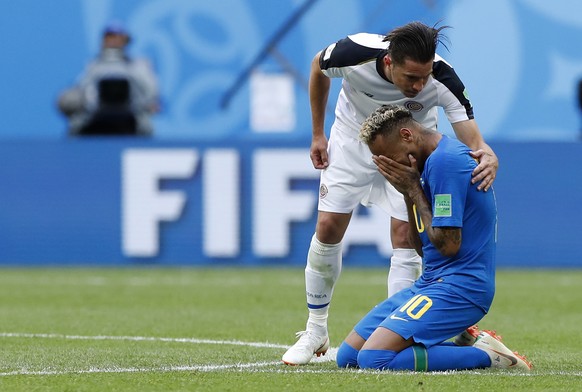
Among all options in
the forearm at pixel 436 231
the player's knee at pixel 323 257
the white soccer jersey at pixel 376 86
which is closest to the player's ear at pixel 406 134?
the forearm at pixel 436 231

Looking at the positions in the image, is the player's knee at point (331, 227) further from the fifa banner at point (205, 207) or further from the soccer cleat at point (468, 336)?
the fifa banner at point (205, 207)

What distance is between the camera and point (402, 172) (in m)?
6.50

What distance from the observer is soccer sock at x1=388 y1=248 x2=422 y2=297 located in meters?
7.61

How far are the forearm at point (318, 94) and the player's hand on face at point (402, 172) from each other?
1161mm

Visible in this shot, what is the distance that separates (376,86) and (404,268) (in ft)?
3.37

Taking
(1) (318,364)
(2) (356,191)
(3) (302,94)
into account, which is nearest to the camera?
(1) (318,364)

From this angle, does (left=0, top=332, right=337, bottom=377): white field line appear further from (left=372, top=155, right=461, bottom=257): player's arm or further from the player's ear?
the player's ear

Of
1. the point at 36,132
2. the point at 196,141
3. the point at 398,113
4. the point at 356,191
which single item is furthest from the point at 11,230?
the point at 398,113

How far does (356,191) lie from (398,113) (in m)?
1.11

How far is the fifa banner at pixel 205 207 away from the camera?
14.1 metres

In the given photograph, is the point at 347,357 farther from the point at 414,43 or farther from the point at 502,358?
the point at 414,43

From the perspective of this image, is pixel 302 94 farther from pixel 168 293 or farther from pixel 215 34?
pixel 168 293

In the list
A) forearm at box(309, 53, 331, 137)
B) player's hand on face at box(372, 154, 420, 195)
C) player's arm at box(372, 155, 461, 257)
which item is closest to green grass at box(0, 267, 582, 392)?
player's arm at box(372, 155, 461, 257)

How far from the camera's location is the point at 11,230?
47.3 ft
